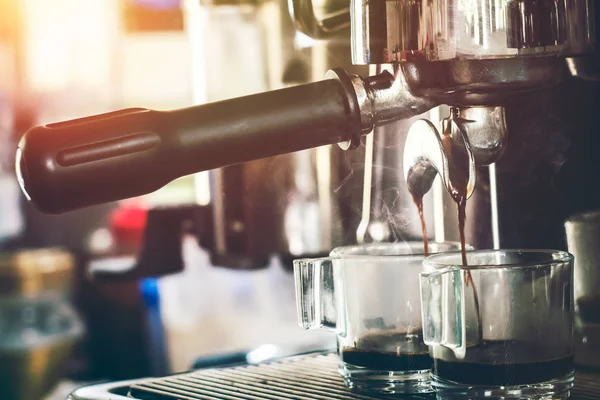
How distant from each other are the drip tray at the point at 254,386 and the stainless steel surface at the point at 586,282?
16 mm

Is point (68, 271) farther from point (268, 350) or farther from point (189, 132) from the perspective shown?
point (189, 132)

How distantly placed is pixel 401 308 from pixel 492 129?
0.36 ft

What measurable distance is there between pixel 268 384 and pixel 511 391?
15 cm

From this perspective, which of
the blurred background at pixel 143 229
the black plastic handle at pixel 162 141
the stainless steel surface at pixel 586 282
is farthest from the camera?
the blurred background at pixel 143 229

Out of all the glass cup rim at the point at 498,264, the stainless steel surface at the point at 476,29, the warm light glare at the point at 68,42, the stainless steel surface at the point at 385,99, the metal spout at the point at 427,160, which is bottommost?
the glass cup rim at the point at 498,264

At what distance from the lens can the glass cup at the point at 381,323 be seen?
1.64ft

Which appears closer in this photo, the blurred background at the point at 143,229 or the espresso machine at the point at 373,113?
the espresso machine at the point at 373,113

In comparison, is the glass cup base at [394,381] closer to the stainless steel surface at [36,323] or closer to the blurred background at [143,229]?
the blurred background at [143,229]

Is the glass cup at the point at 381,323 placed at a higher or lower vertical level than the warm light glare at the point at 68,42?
lower

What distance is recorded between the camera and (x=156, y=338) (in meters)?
0.79

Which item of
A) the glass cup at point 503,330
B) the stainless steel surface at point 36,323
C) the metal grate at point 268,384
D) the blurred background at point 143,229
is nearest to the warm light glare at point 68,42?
the blurred background at point 143,229

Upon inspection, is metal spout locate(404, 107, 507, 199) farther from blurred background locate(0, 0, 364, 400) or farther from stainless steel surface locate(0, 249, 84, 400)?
stainless steel surface locate(0, 249, 84, 400)

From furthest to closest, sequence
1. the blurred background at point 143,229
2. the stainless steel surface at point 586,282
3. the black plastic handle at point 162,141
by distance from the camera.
→ the blurred background at point 143,229, the stainless steel surface at point 586,282, the black plastic handle at point 162,141

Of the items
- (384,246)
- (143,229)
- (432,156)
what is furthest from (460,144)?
(143,229)
